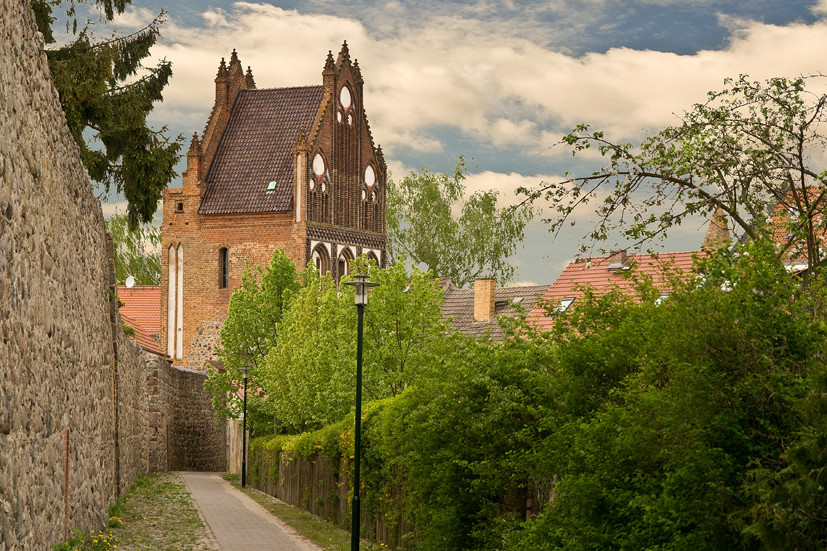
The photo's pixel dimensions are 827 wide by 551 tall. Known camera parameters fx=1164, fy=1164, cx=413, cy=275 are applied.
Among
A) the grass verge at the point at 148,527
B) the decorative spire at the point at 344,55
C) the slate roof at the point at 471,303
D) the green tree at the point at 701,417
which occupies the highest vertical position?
the decorative spire at the point at 344,55

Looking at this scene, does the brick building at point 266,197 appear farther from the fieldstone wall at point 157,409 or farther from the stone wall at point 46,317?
the stone wall at point 46,317

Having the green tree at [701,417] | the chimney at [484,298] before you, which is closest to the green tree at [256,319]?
the chimney at [484,298]

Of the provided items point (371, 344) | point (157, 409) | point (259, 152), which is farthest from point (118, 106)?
point (259, 152)

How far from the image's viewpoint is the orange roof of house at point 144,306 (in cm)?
6197

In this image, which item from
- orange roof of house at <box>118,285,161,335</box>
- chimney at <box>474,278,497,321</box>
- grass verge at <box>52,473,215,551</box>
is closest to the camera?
grass verge at <box>52,473,215,551</box>

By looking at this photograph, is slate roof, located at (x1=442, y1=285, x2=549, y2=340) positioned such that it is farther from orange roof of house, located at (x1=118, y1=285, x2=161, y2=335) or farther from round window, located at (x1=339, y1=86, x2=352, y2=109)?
orange roof of house, located at (x1=118, y1=285, x2=161, y2=335)

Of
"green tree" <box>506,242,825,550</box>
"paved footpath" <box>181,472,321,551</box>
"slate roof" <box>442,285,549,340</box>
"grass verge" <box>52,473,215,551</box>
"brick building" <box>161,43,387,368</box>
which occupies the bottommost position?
"paved footpath" <box>181,472,321,551</box>

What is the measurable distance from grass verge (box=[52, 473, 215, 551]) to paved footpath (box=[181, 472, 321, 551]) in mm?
340

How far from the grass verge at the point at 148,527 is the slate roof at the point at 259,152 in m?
27.4

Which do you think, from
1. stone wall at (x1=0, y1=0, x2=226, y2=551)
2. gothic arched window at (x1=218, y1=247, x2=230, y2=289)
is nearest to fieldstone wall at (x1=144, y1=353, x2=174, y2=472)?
gothic arched window at (x1=218, y1=247, x2=230, y2=289)

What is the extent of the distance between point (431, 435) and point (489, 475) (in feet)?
4.53

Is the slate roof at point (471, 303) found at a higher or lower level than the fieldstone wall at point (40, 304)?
higher

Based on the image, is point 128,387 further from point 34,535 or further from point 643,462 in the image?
point 643,462

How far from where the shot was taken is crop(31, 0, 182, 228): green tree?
68.6 ft
